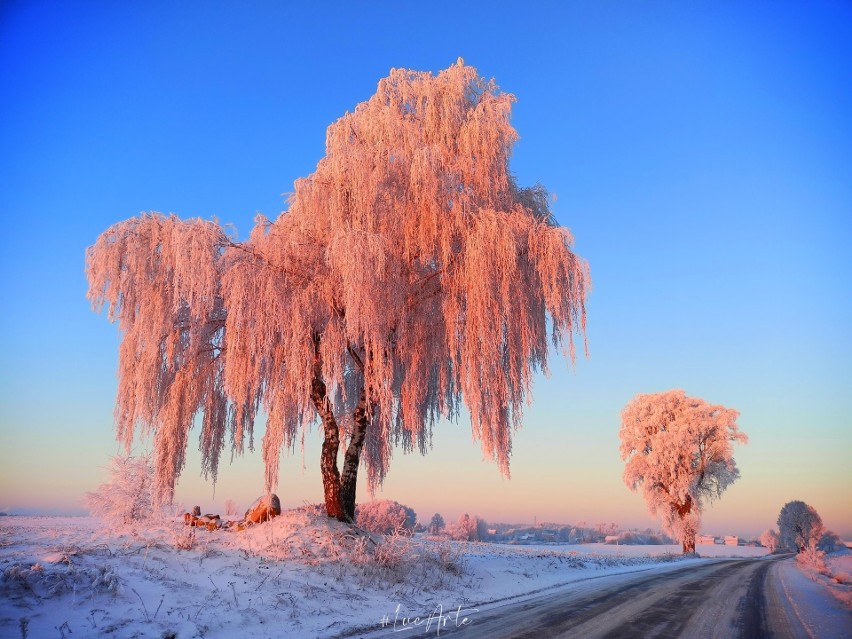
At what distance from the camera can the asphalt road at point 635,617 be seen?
21.9 feet

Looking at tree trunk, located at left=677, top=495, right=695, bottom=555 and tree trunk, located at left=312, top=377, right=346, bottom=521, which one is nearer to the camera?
tree trunk, located at left=312, top=377, right=346, bottom=521

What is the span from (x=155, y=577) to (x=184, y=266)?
21.6ft

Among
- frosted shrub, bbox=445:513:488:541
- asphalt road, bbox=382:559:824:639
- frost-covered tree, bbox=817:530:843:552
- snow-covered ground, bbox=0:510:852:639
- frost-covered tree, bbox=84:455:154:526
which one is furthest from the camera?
frosted shrub, bbox=445:513:488:541

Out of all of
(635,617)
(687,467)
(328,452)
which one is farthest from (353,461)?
(687,467)

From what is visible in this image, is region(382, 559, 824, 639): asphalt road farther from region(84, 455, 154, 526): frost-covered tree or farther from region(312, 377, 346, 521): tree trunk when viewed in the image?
region(84, 455, 154, 526): frost-covered tree

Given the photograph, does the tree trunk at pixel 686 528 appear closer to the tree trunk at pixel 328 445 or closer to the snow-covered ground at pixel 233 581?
the snow-covered ground at pixel 233 581

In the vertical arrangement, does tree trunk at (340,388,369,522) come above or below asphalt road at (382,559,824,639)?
above

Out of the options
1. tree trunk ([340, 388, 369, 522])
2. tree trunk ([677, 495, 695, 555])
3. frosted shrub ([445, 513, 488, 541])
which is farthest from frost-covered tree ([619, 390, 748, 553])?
frosted shrub ([445, 513, 488, 541])

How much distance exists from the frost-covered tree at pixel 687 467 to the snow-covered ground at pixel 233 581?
85.1 feet

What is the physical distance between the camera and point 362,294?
35.6 feet

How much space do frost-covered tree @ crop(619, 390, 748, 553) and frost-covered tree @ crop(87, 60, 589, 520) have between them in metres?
27.1

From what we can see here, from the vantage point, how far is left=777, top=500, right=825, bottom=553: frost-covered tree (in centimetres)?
5450

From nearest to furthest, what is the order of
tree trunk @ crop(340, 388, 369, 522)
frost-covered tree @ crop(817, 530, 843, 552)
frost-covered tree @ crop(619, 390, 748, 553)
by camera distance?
tree trunk @ crop(340, 388, 369, 522)
frost-covered tree @ crop(619, 390, 748, 553)
frost-covered tree @ crop(817, 530, 843, 552)

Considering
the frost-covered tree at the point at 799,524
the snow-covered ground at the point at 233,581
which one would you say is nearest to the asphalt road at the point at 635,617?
the snow-covered ground at the point at 233,581
